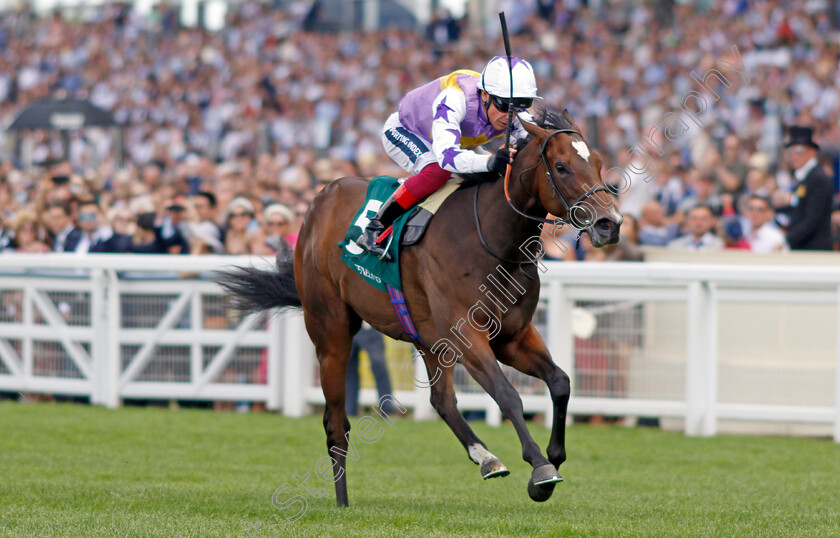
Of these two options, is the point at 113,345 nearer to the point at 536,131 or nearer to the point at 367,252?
the point at 367,252

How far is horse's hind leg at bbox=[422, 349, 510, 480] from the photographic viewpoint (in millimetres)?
5254

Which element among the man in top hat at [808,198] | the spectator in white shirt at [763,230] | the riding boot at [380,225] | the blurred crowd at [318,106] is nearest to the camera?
the riding boot at [380,225]

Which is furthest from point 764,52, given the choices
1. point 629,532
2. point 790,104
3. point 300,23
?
point 629,532

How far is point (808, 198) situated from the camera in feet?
30.8

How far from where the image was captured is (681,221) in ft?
37.5

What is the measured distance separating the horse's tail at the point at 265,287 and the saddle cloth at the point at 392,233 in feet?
2.78

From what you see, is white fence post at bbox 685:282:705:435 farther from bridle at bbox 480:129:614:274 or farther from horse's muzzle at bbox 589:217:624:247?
horse's muzzle at bbox 589:217:624:247

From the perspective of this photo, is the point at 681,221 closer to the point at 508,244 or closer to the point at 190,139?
the point at 508,244

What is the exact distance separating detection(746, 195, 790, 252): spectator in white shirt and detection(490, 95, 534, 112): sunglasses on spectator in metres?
4.92

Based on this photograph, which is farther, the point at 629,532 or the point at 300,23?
the point at 300,23

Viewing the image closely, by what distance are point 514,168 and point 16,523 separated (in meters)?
2.76

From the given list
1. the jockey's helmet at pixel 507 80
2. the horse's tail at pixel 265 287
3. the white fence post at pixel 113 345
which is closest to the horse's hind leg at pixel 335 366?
the horse's tail at pixel 265 287

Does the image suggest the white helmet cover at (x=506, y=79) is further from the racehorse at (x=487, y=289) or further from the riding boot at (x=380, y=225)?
the riding boot at (x=380, y=225)

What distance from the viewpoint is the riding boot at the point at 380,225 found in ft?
18.8
